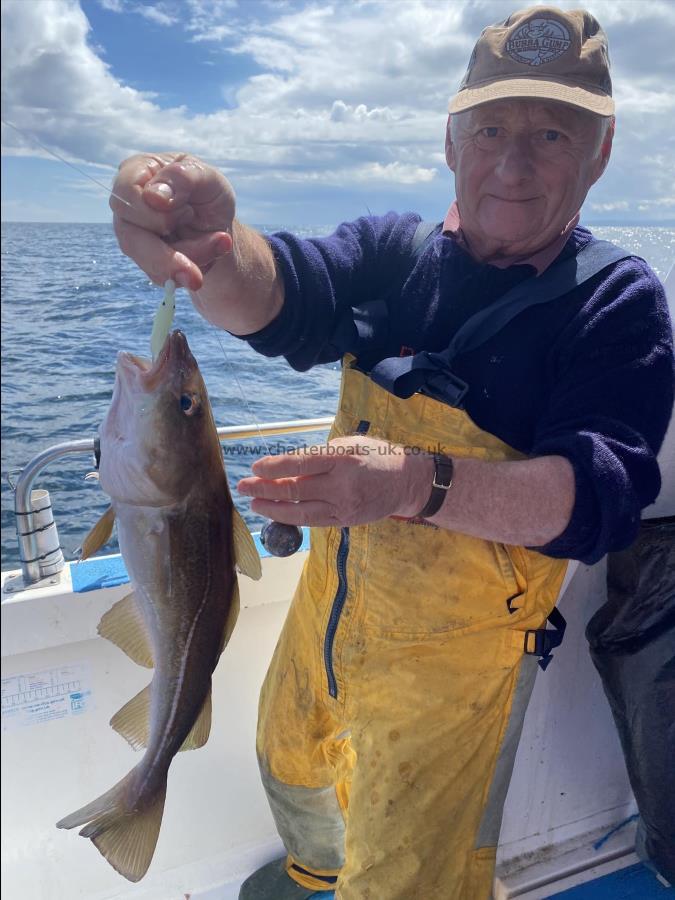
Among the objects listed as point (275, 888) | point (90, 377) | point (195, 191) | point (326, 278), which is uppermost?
point (195, 191)

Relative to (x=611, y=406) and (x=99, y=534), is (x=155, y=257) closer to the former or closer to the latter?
(x=99, y=534)

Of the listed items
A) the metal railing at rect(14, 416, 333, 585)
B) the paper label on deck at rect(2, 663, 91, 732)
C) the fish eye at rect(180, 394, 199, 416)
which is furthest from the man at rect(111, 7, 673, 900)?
the paper label on deck at rect(2, 663, 91, 732)

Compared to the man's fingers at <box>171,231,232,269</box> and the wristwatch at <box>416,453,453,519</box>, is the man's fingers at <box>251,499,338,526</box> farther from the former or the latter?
the man's fingers at <box>171,231,232,269</box>

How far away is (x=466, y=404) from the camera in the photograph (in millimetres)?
→ 1808

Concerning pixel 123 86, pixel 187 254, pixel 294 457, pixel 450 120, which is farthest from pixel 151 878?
pixel 123 86

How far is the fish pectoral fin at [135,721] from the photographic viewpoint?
173 centimetres

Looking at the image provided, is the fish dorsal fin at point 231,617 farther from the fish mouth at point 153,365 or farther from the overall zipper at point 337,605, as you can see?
the fish mouth at point 153,365

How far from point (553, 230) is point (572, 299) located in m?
0.25

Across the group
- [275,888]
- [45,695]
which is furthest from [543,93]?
[275,888]

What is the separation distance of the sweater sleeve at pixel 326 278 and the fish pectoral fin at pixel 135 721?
1.05 meters

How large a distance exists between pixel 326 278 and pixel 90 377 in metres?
6.59

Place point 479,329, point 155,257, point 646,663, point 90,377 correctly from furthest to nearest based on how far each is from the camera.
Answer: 1. point 90,377
2. point 646,663
3. point 479,329
4. point 155,257

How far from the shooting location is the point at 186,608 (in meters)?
1.66

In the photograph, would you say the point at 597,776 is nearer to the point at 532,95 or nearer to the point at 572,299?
the point at 572,299
